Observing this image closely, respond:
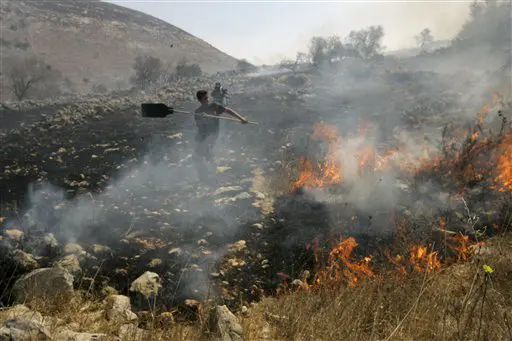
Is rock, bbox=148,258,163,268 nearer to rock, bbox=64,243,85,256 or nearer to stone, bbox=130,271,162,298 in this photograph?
stone, bbox=130,271,162,298

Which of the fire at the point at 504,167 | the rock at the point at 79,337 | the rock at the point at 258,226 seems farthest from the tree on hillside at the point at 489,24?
the rock at the point at 79,337

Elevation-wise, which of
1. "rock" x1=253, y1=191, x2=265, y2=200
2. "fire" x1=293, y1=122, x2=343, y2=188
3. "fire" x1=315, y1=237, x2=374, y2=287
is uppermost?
"fire" x1=293, y1=122, x2=343, y2=188

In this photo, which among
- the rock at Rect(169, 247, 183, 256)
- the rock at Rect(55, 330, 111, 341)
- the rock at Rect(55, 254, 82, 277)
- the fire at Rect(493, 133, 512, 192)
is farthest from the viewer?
the fire at Rect(493, 133, 512, 192)

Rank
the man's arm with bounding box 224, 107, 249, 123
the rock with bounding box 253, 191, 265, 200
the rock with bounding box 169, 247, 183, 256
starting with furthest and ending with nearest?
1. the man's arm with bounding box 224, 107, 249, 123
2. the rock with bounding box 253, 191, 265, 200
3. the rock with bounding box 169, 247, 183, 256

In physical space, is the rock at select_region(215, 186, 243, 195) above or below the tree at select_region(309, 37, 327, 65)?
below

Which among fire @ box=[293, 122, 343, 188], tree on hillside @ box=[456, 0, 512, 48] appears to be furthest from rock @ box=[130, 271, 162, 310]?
tree on hillside @ box=[456, 0, 512, 48]

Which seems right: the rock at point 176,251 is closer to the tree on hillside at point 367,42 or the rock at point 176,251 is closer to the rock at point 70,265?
the rock at point 70,265

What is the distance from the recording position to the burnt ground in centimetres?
397

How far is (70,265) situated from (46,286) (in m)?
0.61

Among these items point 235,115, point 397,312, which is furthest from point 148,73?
point 397,312

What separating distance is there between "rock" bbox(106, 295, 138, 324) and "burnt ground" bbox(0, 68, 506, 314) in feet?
1.06

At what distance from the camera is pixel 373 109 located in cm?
1194

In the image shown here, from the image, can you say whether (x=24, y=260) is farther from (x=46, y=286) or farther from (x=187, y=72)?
(x=187, y=72)

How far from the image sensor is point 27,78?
961 inches
